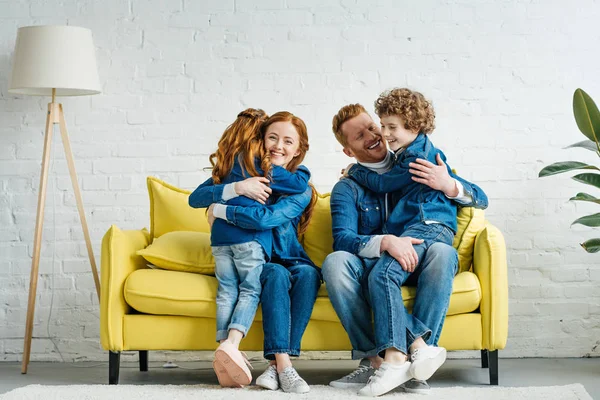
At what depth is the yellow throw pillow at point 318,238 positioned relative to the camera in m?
3.14

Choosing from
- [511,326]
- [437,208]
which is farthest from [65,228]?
[511,326]

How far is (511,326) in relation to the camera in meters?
3.60

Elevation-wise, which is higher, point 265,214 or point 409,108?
point 409,108

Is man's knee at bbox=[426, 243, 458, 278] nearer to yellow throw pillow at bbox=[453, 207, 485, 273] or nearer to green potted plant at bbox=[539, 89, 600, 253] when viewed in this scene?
yellow throw pillow at bbox=[453, 207, 485, 273]

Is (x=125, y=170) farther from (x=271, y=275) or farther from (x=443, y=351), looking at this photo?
(x=443, y=351)

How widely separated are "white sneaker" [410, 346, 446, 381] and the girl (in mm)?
548

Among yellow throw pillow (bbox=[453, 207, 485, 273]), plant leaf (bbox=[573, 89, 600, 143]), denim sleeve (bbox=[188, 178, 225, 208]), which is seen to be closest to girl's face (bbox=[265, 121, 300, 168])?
denim sleeve (bbox=[188, 178, 225, 208])

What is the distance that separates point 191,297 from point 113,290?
285 mm

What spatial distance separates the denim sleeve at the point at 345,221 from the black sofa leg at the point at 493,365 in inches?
24.1

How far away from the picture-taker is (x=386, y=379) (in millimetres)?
2443

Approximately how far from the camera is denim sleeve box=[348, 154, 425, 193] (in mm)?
2834

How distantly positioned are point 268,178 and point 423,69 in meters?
1.19

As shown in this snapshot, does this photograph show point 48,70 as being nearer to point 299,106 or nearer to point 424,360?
point 299,106

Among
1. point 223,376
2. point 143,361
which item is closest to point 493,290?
point 223,376
